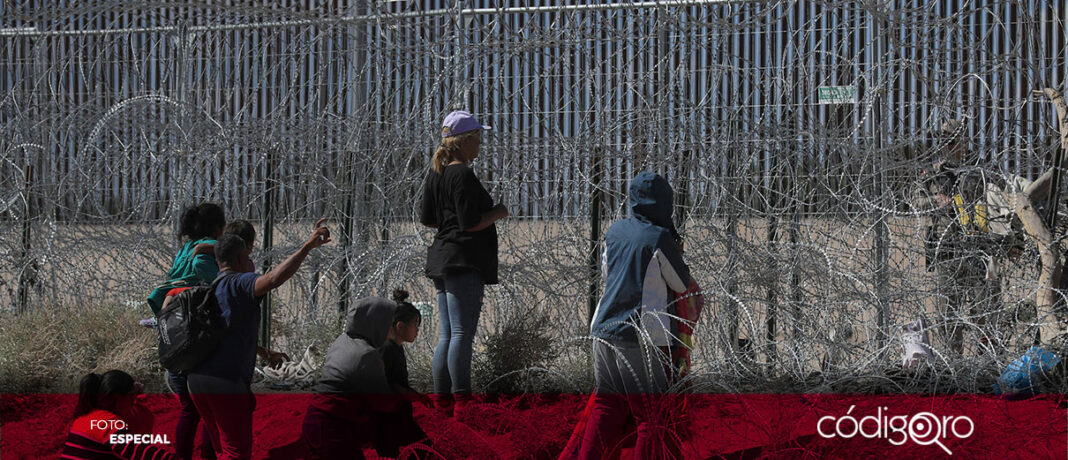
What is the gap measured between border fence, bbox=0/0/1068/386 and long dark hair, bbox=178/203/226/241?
4.29 ft

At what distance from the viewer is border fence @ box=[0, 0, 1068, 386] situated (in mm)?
5539

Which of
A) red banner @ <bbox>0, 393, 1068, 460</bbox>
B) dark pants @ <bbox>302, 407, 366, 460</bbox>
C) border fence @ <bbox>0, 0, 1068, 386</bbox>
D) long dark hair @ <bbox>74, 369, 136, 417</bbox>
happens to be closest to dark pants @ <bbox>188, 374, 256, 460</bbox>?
dark pants @ <bbox>302, 407, 366, 460</bbox>

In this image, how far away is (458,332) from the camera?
5078mm

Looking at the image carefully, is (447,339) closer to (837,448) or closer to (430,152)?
(430,152)

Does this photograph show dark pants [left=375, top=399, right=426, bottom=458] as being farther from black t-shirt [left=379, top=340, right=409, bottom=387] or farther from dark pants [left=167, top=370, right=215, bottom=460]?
dark pants [left=167, top=370, right=215, bottom=460]

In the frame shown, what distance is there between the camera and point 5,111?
7.34 meters

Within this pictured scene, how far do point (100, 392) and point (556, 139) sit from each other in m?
2.75

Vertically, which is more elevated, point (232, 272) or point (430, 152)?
point (430, 152)

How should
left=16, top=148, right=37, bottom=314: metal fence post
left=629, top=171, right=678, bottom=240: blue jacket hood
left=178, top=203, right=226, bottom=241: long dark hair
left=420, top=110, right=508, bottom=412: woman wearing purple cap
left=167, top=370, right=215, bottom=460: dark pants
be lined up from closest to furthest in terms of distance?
left=629, top=171, right=678, bottom=240: blue jacket hood
left=167, top=370, right=215, bottom=460: dark pants
left=178, top=203, right=226, bottom=241: long dark hair
left=420, top=110, right=508, bottom=412: woman wearing purple cap
left=16, top=148, right=37, bottom=314: metal fence post

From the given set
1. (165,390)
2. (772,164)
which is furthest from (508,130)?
(165,390)

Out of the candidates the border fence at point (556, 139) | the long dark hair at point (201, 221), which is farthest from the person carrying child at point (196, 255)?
the border fence at point (556, 139)

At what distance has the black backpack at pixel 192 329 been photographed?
164 inches

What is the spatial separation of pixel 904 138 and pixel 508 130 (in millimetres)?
2115

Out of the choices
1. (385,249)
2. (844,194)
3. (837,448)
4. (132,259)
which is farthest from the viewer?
(132,259)
